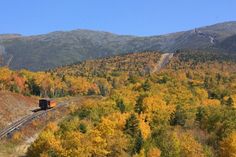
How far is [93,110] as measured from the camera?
148 metres

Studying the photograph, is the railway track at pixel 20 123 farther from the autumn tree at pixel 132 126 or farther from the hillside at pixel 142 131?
the autumn tree at pixel 132 126

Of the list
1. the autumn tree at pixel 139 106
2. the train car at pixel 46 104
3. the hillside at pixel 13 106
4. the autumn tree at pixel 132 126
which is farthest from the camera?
the train car at pixel 46 104

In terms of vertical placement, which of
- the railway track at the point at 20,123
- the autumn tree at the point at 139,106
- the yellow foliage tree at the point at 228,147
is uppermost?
the autumn tree at the point at 139,106

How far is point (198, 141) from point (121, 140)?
70.8 feet

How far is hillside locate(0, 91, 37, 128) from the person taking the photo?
153025 millimetres

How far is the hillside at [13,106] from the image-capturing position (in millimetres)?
153025

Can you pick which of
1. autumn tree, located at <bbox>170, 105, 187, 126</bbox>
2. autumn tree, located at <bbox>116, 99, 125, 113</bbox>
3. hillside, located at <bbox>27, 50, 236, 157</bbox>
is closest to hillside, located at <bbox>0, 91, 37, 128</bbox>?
hillside, located at <bbox>27, 50, 236, 157</bbox>

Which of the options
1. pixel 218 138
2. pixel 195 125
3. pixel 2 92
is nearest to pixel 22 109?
pixel 2 92

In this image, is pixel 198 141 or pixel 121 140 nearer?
pixel 121 140

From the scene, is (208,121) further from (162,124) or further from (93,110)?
(93,110)

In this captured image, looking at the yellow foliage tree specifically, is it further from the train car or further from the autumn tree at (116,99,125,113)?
the train car

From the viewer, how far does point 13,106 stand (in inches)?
6585

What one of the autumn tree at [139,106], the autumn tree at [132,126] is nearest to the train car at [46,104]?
the autumn tree at [139,106]

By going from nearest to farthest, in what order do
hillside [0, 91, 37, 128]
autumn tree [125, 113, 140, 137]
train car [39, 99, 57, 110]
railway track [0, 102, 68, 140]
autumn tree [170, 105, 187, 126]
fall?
Answer: autumn tree [125, 113, 140, 137]
railway track [0, 102, 68, 140]
hillside [0, 91, 37, 128]
autumn tree [170, 105, 187, 126]
train car [39, 99, 57, 110]
